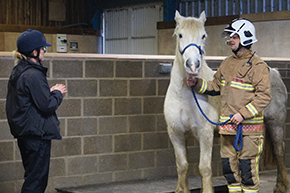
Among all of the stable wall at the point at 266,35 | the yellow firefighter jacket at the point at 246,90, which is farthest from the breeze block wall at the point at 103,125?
the stable wall at the point at 266,35

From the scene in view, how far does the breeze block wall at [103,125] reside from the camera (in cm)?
477

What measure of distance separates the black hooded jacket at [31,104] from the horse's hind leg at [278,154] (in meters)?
2.23

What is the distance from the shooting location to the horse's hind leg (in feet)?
15.8

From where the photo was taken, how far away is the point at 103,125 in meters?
5.08

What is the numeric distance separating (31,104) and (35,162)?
0.38 m

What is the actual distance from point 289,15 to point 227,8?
112 inches

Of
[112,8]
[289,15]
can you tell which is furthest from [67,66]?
[112,8]

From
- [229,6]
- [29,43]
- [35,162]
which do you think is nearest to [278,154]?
[35,162]

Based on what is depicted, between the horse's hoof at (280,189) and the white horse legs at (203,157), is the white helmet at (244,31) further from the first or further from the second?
the horse's hoof at (280,189)

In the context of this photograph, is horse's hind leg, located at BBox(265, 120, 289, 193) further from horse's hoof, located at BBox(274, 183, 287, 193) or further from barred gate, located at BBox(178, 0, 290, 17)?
barred gate, located at BBox(178, 0, 290, 17)

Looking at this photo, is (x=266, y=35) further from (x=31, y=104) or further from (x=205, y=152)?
(x=31, y=104)

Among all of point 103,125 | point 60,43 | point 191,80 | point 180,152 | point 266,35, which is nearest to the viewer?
point 191,80

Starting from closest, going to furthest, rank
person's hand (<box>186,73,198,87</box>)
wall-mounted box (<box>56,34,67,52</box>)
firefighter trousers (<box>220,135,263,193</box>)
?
firefighter trousers (<box>220,135,263,193</box>)
person's hand (<box>186,73,198,87</box>)
wall-mounted box (<box>56,34,67,52</box>)

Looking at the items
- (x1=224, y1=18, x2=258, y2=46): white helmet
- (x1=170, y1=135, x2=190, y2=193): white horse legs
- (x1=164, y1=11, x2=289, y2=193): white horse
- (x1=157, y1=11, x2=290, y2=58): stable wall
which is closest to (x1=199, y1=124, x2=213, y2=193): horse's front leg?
(x1=164, y1=11, x2=289, y2=193): white horse
